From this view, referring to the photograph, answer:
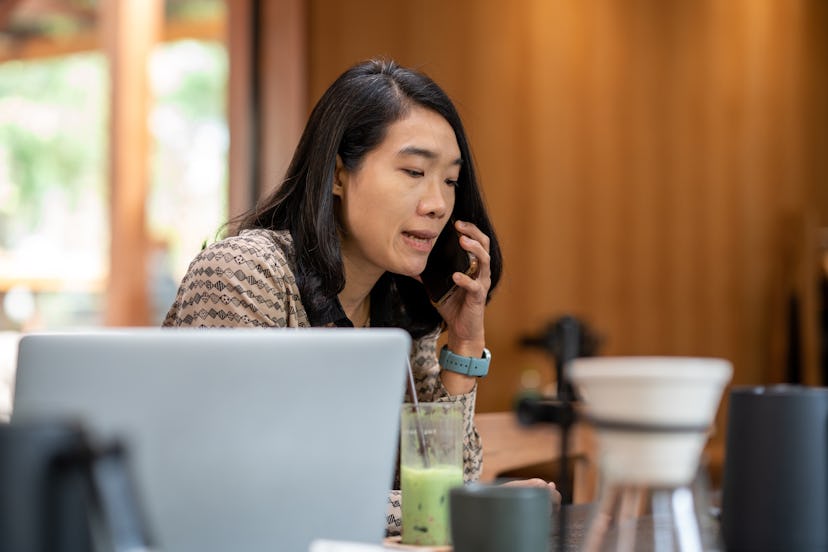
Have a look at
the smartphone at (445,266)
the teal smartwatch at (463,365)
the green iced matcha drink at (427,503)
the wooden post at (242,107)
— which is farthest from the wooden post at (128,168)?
the green iced matcha drink at (427,503)

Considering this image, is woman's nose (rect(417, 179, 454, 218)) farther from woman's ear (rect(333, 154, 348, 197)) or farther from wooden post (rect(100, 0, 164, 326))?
wooden post (rect(100, 0, 164, 326))

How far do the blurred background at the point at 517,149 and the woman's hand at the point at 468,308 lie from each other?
140cm

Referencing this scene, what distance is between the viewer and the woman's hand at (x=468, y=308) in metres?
2.09

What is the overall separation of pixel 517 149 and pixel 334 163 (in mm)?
3069

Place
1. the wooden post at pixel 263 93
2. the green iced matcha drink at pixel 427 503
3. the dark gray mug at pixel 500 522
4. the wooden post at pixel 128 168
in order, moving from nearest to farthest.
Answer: the dark gray mug at pixel 500 522
the green iced matcha drink at pixel 427 503
the wooden post at pixel 263 93
the wooden post at pixel 128 168

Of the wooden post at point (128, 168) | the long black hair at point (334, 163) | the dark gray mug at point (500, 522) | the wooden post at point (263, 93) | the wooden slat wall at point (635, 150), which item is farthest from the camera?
the wooden slat wall at point (635, 150)

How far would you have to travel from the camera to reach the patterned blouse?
1763 millimetres

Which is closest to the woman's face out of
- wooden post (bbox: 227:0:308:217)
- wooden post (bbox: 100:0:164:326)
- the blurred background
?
the blurred background

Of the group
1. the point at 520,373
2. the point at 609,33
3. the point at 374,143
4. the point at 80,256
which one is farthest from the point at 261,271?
the point at 609,33

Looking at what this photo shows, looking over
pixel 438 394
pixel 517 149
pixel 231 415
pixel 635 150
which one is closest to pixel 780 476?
pixel 231 415

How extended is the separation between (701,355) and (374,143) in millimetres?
4361

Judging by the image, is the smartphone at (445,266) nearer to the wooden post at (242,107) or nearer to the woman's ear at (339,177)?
the woman's ear at (339,177)

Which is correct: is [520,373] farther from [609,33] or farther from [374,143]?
[374,143]

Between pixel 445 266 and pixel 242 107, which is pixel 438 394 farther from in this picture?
pixel 242 107
